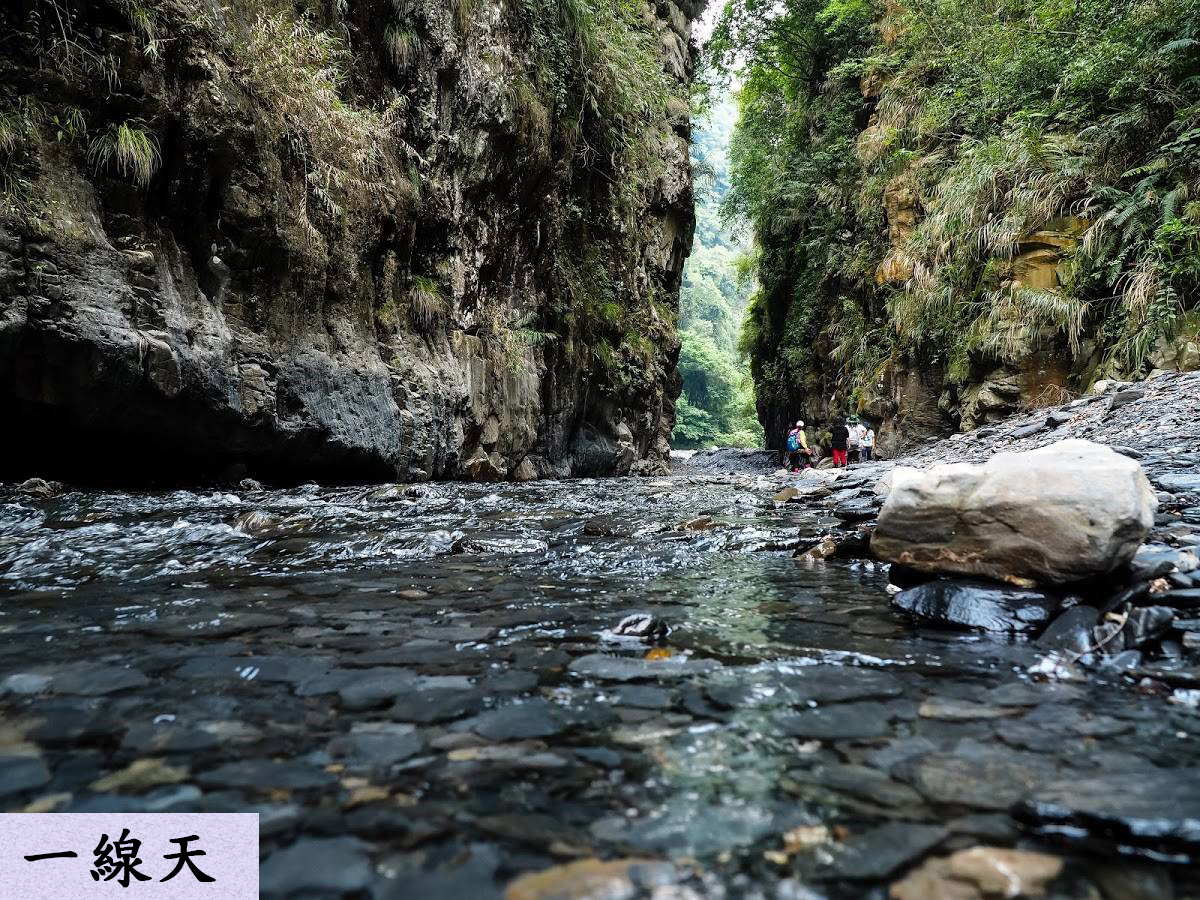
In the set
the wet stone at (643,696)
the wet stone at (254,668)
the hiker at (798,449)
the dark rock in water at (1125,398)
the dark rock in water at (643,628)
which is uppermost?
the dark rock in water at (1125,398)

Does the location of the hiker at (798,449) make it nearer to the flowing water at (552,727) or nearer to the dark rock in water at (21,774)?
the flowing water at (552,727)

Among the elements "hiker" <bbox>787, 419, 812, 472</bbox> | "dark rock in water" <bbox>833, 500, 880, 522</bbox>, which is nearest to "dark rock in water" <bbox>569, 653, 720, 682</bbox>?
"dark rock in water" <bbox>833, 500, 880, 522</bbox>

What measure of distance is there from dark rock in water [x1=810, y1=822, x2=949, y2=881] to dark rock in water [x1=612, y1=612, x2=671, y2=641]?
1068 mm

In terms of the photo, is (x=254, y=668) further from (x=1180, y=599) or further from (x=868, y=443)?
(x=868, y=443)

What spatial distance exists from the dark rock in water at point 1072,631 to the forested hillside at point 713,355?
21.4m

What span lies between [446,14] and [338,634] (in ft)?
31.4

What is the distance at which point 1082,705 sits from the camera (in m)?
1.44

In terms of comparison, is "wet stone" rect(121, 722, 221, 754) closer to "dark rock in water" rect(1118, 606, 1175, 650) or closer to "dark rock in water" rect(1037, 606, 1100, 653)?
"dark rock in water" rect(1037, 606, 1100, 653)

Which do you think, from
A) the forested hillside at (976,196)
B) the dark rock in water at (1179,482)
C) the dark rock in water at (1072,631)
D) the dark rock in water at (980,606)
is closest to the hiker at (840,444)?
the forested hillside at (976,196)

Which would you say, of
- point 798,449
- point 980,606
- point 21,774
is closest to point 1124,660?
point 980,606

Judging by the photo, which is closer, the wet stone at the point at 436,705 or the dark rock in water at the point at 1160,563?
the wet stone at the point at 436,705

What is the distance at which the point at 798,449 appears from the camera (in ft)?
49.9

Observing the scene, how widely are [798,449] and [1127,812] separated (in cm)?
1474

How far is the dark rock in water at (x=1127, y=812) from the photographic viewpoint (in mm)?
912
